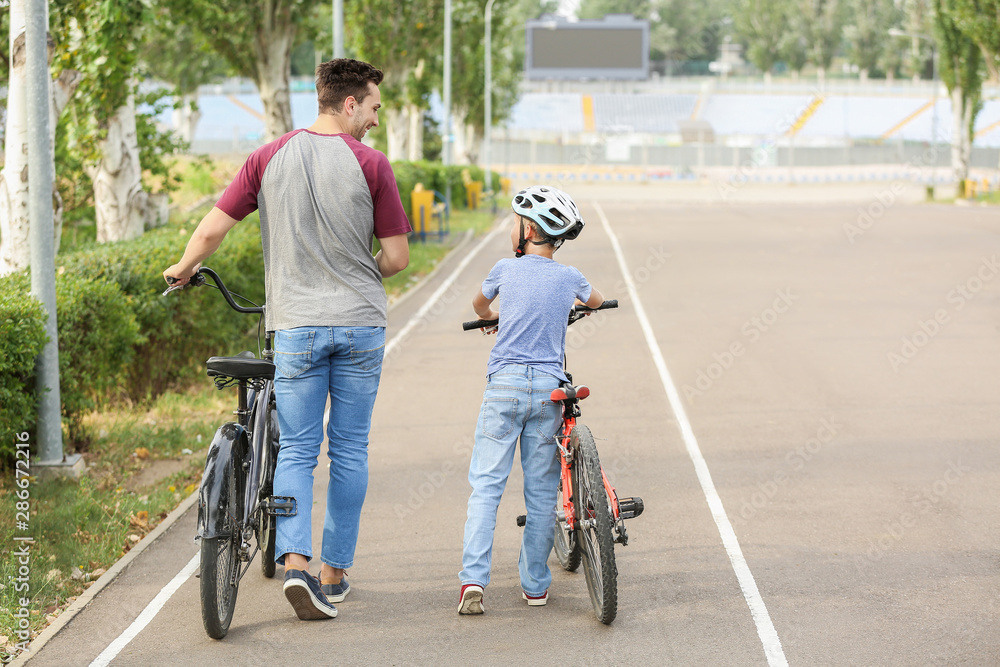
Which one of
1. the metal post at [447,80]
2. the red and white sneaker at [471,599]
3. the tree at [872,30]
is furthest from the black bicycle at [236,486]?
the tree at [872,30]

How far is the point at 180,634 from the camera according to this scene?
15.1ft

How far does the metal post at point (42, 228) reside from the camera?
6508 millimetres

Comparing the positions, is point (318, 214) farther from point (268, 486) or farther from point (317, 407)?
point (268, 486)

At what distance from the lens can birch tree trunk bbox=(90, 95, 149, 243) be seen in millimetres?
11828

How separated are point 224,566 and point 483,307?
4.92ft

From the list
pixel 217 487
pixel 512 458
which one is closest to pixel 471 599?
pixel 512 458

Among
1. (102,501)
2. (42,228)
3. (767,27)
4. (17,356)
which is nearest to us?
(17,356)

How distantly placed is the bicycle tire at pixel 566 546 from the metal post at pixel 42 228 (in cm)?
316

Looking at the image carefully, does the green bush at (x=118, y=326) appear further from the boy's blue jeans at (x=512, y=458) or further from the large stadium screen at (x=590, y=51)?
the large stadium screen at (x=590, y=51)

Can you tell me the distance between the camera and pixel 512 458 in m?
4.69

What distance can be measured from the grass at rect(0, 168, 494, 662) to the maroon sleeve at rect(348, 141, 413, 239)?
2.23 metres

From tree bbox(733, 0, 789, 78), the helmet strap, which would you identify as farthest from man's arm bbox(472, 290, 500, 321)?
tree bbox(733, 0, 789, 78)

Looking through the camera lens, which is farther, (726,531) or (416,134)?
(416,134)

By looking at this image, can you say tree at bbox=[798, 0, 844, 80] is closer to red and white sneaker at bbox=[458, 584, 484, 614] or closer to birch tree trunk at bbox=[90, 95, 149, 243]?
birch tree trunk at bbox=[90, 95, 149, 243]
